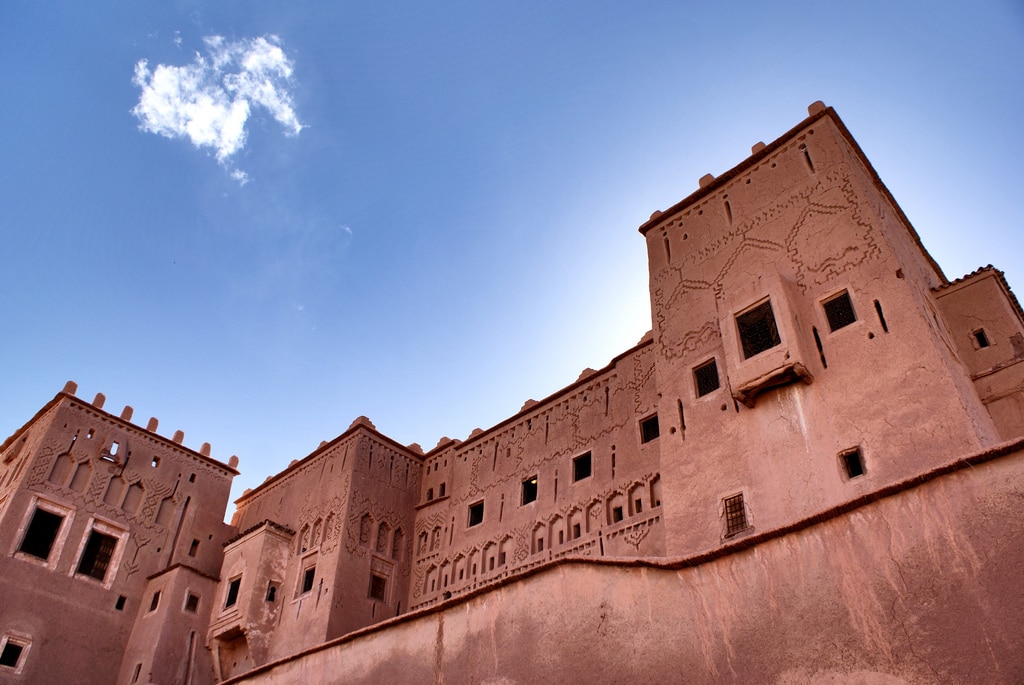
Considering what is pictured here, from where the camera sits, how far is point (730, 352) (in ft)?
39.5

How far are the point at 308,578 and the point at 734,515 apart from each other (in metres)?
11.9

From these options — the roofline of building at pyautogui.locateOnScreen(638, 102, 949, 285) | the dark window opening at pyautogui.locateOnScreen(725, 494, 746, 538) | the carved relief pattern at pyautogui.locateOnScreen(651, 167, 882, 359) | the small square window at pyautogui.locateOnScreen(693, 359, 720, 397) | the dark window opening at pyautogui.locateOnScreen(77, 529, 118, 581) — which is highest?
the roofline of building at pyautogui.locateOnScreen(638, 102, 949, 285)

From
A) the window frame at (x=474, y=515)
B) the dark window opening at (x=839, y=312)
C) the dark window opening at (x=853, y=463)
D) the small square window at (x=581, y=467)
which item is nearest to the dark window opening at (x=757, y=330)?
the dark window opening at (x=839, y=312)

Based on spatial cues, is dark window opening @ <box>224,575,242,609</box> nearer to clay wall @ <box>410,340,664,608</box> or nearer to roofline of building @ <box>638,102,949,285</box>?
clay wall @ <box>410,340,664,608</box>

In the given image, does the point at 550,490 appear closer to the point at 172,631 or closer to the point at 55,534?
the point at 172,631

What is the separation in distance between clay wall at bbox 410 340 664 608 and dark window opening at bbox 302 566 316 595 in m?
2.43

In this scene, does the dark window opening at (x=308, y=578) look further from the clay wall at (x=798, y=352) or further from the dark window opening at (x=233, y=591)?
the clay wall at (x=798, y=352)

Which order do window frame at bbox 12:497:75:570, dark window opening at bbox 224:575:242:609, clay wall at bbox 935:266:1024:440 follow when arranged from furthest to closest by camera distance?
dark window opening at bbox 224:575:242:609
window frame at bbox 12:497:75:570
clay wall at bbox 935:266:1024:440

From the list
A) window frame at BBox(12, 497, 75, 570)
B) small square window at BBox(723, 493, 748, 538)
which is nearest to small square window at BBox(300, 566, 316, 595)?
window frame at BBox(12, 497, 75, 570)

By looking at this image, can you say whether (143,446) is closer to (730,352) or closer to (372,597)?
(372,597)

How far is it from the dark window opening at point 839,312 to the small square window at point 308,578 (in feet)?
43.2

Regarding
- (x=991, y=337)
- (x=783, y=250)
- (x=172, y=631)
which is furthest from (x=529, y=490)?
(x=991, y=337)

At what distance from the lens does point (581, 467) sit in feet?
55.9

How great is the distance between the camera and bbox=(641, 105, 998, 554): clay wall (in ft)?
32.9
